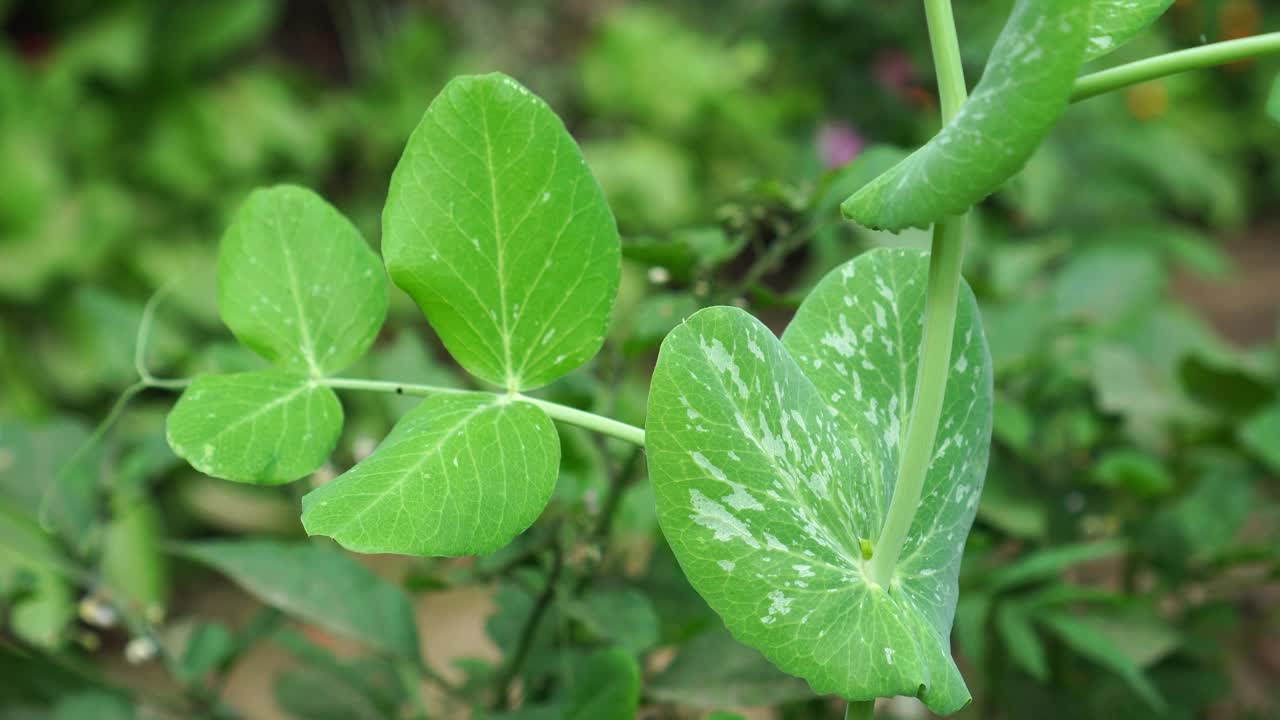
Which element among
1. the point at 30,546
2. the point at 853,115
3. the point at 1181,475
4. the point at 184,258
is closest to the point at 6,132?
the point at 184,258

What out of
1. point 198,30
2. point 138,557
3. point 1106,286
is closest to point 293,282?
point 1106,286

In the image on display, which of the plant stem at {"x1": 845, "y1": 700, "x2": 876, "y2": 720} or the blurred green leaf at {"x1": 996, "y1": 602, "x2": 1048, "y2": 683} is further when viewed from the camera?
the blurred green leaf at {"x1": 996, "y1": 602, "x2": 1048, "y2": 683}

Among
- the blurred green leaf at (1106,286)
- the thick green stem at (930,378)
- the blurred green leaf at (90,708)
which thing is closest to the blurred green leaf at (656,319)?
the thick green stem at (930,378)

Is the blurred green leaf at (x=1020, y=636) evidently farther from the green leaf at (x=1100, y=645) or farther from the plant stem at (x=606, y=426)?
the plant stem at (x=606, y=426)

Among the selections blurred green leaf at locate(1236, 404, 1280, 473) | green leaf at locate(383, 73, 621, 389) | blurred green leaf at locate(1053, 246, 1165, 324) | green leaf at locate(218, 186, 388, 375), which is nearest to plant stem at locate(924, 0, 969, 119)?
green leaf at locate(383, 73, 621, 389)

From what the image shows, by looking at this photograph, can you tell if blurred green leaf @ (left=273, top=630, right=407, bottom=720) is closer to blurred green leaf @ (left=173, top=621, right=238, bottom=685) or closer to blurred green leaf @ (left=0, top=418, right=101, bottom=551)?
blurred green leaf @ (left=173, top=621, right=238, bottom=685)

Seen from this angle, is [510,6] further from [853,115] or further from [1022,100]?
[1022,100]
